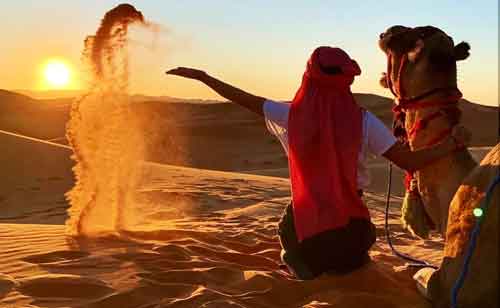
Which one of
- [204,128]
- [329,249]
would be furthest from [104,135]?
[204,128]

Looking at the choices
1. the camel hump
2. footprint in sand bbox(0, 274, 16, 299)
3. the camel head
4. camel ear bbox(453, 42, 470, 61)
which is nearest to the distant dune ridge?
footprint in sand bbox(0, 274, 16, 299)

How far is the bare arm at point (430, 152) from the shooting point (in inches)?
164

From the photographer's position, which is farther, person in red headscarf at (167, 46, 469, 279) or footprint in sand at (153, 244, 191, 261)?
footprint in sand at (153, 244, 191, 261)

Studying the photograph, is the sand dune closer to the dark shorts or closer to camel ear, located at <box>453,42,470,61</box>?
the dark shorts

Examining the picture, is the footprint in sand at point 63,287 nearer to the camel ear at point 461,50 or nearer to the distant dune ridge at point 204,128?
the camel ear at point 461,50

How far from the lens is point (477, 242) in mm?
3148

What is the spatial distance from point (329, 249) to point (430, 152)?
94 centimetres

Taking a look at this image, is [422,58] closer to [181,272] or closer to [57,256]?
[181,272]

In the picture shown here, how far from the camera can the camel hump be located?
308cm

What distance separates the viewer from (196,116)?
4262 cm

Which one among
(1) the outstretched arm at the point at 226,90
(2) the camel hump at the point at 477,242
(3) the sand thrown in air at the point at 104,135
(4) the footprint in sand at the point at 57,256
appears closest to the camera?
(2) the camel hump at the point at 477,242

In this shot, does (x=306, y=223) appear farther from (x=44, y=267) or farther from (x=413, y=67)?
(x=44, y=267)

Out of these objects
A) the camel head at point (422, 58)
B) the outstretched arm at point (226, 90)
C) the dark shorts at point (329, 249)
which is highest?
the camel head at point (422, 58)

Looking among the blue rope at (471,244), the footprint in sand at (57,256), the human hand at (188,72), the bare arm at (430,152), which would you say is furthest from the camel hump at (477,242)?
the footprint in sand at (57,256)
